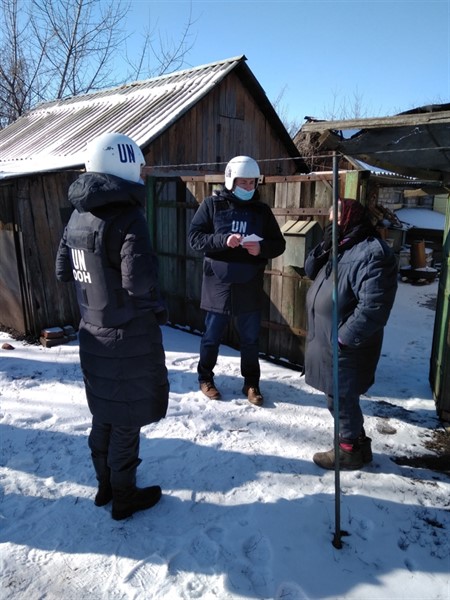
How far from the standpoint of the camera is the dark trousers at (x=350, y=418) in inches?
116

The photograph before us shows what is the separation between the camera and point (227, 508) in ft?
8.64

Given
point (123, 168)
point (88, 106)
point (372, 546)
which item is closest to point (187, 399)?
point (372, 546)

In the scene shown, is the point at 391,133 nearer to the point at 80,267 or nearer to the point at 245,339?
the point at 245,339

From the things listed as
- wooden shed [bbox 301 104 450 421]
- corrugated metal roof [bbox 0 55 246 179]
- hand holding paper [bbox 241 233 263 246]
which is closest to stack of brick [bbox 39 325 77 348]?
corrugated metal roof [bbox 0 55 246 179]

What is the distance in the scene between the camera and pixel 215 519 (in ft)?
8.34

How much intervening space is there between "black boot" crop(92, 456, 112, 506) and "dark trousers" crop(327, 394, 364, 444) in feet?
5.23

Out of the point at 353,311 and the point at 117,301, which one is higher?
the point at 117,301

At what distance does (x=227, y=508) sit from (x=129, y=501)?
0.61 meters

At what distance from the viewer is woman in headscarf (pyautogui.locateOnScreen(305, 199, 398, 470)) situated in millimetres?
2629

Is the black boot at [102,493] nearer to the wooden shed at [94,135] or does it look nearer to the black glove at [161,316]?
the black glove at [161,316]

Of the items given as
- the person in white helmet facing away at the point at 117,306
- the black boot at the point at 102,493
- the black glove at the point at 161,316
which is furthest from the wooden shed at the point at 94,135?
the black boot at the point at 102,493

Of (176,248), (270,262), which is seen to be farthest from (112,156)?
(176,248)

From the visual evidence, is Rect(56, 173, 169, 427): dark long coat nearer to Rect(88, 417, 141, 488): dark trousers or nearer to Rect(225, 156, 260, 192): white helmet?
Rect(88, 417, 141, 488): dark trousers

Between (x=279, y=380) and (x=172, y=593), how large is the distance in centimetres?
263
